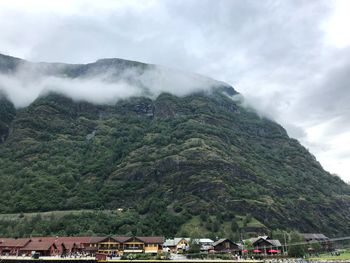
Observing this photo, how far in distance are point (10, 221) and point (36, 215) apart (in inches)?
509

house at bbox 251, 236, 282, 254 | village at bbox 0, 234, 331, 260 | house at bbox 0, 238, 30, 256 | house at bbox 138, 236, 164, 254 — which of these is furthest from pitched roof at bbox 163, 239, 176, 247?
house at bbox 0, 238, 30, 256

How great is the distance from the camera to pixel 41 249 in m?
128

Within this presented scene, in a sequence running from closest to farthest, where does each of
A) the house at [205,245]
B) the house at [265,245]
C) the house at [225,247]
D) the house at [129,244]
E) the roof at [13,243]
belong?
1. the roof at [13,243]
2. the house at [265,245]
3. the house at [225,247]
4. the house at [205,245]
5. the house at [129,244]

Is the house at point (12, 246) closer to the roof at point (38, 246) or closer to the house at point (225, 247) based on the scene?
the roof at point (38, 246)

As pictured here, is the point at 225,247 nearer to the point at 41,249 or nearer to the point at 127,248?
the point at 127,248

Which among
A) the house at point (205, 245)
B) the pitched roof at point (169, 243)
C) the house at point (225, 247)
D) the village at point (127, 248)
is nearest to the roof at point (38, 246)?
the village at point (127, 248)

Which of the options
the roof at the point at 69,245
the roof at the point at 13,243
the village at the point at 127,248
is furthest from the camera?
the roof at the point at 69,245

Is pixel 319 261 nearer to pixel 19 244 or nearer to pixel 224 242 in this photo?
pixel 224 242

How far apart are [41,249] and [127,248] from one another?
33173 millimetres

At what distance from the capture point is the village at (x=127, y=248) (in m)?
128

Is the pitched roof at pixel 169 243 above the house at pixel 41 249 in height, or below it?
above

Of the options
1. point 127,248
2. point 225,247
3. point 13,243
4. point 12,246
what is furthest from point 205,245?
point 13,243

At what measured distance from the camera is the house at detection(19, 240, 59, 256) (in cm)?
12775

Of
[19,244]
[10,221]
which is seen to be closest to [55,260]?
[19,244]
